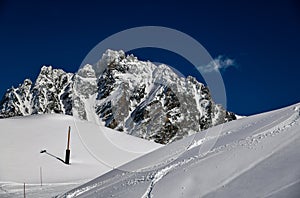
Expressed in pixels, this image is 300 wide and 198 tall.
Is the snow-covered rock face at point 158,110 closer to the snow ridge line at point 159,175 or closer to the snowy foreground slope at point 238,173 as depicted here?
the snow ridge line at point 159,175

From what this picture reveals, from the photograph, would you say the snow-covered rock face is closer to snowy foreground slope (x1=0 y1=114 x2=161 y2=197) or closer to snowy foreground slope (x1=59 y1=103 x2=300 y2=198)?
snowy foreground slope (x1=0 y1=114 x2=161 y2=197)

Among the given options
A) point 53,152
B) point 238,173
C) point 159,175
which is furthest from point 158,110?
point 238,173

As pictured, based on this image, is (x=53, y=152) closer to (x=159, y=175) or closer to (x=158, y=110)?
(x=159, y=175)

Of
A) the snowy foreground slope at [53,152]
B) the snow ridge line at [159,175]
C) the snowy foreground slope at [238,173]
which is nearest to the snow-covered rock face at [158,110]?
the snowy foreground slope at [53,152]

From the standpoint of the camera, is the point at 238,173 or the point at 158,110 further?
the point at 158,110

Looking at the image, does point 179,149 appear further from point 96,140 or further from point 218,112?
point 218,112

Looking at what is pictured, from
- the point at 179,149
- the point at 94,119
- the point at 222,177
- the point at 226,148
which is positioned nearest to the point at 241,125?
the point at 179,149

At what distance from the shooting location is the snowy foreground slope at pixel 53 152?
23484 millimetres

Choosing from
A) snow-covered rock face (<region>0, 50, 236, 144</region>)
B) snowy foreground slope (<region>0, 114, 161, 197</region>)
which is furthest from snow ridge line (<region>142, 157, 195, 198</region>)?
snow-covered rock face (<region>0, 50, 236, 144</region>)

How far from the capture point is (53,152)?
29.4 metres

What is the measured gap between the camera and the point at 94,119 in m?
193

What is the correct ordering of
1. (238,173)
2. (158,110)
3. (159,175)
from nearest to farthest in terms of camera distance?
(238,173) < (159,175) < (158,110)

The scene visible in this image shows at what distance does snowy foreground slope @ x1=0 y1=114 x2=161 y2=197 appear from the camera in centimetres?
2348

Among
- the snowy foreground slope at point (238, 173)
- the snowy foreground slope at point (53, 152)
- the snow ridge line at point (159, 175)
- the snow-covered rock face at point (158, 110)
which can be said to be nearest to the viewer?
the snowy foreground slope at point (238, 173)
